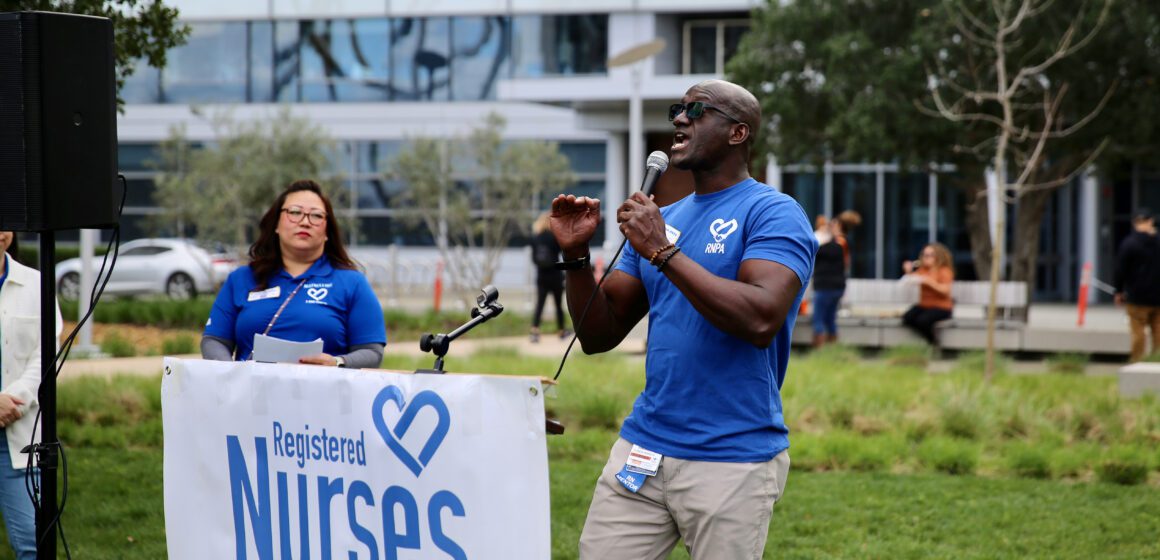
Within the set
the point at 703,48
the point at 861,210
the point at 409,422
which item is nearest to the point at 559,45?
the point at 703,48

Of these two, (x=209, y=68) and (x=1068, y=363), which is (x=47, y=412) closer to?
(x=1068, y=363)

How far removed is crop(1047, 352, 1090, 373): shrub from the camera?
14.8m

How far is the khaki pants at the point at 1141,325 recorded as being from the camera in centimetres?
1577

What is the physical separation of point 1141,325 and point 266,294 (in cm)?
1346

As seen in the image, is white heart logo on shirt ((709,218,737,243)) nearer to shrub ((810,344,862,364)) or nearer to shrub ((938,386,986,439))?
shrub ((938,386,986,439))

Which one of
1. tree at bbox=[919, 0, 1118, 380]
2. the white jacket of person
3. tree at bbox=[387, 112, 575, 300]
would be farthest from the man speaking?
tree at bbox=[387, 112, 575, 300]

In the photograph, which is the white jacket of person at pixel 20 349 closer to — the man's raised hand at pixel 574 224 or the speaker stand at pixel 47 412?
the speaker stand at pixel 47 412

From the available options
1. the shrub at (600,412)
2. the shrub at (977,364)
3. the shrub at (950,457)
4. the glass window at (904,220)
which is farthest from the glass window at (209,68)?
the shrub at (950,457)

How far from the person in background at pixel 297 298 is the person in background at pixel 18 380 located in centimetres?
75

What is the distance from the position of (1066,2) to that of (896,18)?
11.4 feet

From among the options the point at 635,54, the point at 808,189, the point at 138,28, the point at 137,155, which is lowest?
the point at 808,189

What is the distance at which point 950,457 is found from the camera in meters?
9.17

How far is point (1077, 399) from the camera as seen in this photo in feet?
36.4

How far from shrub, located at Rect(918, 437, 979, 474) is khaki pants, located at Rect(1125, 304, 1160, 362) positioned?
7341mm
